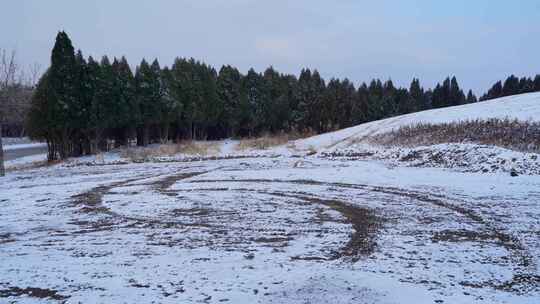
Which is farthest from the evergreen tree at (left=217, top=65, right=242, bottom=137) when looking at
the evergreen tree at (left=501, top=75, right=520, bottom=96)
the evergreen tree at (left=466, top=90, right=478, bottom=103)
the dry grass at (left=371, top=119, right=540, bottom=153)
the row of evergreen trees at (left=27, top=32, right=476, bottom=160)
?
the evergreen tree at (left=466, top=90, right=478, bottom=103)

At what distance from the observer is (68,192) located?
38.8 feet

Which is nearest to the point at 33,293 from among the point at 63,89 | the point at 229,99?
the point at 63,89

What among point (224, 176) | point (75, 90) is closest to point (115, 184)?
point (224, 176)

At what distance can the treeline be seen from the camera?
215 feet

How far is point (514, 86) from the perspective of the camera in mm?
69312

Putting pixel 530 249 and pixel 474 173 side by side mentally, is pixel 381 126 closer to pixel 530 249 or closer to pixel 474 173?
pixel 474 173

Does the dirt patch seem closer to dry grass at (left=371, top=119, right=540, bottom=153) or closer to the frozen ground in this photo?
the frozen ground

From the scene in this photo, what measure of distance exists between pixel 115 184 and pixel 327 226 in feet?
29.6

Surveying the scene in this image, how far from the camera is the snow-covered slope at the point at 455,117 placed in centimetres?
2422

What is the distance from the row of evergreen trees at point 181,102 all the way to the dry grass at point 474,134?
69.8 feet

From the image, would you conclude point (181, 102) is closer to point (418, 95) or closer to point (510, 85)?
point (418, 95)

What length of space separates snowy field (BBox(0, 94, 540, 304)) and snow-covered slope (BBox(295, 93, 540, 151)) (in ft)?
44.7

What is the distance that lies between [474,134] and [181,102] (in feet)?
97.5

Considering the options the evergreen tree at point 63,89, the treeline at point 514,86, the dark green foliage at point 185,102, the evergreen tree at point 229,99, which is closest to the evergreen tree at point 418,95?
the dark green foliage at point 185,102
